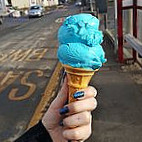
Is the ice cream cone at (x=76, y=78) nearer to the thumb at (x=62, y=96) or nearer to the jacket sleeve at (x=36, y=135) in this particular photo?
the thumb at (x=62, y=96)

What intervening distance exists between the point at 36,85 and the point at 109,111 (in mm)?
2779

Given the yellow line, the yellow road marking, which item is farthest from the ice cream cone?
the yellow road marking

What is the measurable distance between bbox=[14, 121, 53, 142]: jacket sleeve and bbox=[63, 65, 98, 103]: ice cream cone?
380 mm

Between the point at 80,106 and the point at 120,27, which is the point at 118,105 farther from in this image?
the point at 80,106

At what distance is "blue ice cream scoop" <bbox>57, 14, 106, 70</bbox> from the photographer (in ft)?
4.80

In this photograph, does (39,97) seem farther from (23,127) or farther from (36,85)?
(23,127)

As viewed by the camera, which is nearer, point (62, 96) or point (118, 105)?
point (62, 96)

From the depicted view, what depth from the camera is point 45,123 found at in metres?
1.81

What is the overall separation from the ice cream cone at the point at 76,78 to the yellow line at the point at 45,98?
417 cm

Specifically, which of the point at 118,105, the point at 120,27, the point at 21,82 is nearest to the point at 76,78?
the point at 118,105

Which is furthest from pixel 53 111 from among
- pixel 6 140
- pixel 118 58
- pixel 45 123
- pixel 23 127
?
pixel 118 58

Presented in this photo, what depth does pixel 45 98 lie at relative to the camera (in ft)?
22.7

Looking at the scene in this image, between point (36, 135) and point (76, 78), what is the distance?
1.60 feet

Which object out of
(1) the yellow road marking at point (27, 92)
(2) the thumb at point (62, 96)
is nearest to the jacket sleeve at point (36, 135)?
(2) the thumb at point (62, 96)
